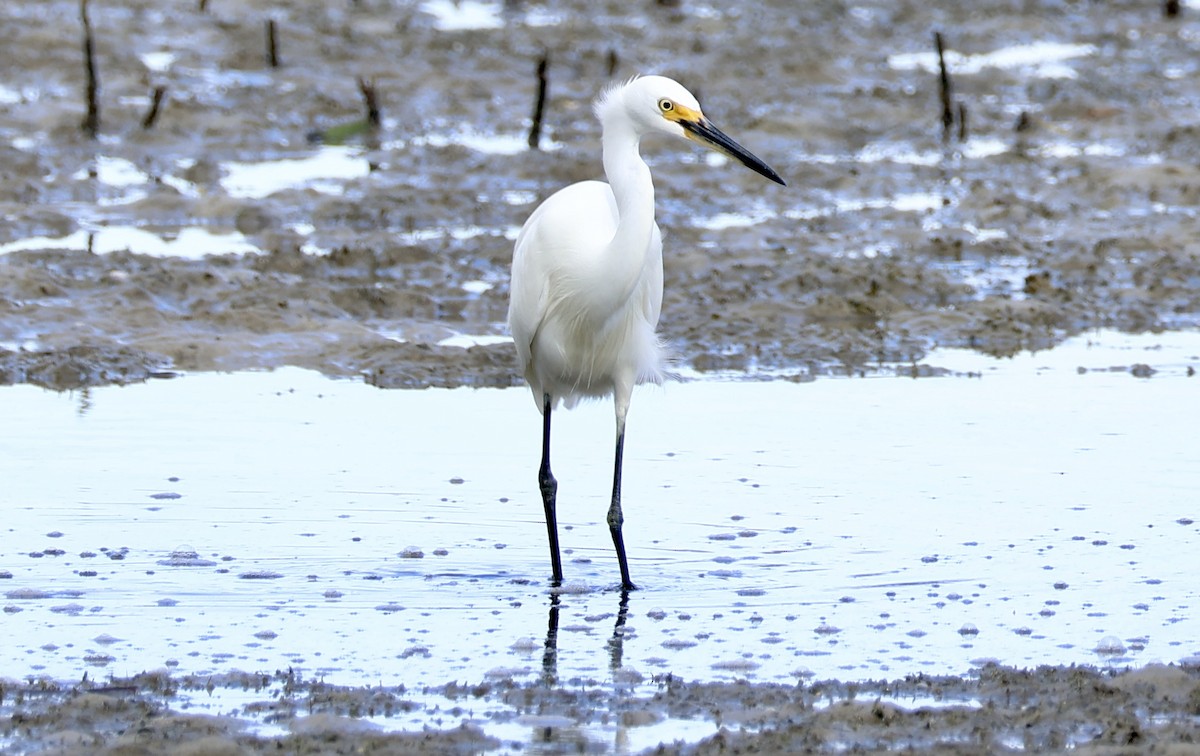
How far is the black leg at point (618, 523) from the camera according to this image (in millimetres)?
6512

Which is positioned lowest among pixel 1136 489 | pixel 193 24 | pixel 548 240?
pixel 193 24

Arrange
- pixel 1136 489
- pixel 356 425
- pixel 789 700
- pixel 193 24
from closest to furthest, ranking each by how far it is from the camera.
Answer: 1. pixel 789 700
2. pixel 1136 489
3. pixel 356 425
4. pixel 193 24

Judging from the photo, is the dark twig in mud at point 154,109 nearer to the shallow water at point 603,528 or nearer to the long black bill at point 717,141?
the shallow water at point 603,528

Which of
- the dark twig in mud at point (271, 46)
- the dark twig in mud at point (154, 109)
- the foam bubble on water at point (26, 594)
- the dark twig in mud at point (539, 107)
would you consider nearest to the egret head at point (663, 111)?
the foam bubble on water at point (26, 594)

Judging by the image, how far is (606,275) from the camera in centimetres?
658

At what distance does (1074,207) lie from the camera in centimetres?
1485

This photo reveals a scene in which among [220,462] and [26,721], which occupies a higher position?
[26,721]

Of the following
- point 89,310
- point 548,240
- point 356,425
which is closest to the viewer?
point 548,240

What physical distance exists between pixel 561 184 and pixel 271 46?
18.1ft

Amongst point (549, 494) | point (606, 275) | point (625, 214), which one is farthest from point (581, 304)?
point (549, 494)

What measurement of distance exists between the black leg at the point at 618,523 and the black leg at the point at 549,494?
198 mm

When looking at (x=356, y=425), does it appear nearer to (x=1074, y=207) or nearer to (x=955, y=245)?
(x=955, y=245)

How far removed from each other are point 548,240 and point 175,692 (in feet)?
7.60

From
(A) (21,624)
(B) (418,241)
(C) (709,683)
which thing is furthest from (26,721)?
(B) (418,241)
